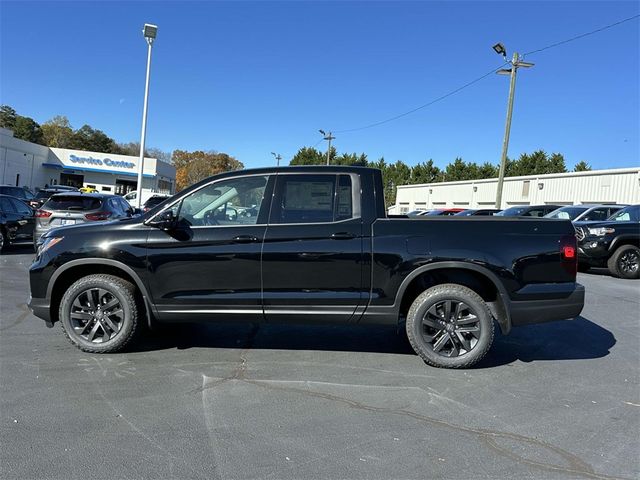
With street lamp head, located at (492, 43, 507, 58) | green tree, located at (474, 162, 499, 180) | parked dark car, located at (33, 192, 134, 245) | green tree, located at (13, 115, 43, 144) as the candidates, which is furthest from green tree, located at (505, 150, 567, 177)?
green tree, located at (13, 115, 43, 144)

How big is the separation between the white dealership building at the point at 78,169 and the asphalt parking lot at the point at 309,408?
172 feet

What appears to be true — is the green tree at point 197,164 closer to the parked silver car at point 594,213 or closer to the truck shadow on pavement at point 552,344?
the parked silver car at point 594,213

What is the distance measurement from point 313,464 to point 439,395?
5.15 ft

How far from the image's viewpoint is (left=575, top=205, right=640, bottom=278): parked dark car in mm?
11617

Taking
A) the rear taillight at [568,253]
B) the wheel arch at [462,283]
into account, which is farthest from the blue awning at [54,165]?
the rear taillight at [568,253]

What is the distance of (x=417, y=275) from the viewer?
471 centimetres

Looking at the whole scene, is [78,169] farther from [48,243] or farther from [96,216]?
[48,243]

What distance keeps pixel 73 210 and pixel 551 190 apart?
30.0m

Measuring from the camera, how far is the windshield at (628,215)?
12250mm

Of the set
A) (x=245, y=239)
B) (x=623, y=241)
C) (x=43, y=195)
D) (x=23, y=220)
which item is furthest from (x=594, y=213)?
(x=43, y=195)

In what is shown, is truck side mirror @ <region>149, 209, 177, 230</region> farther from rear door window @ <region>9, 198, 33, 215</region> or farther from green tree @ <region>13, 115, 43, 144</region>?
green tree @ <region>13, 115, 43, 144</region>

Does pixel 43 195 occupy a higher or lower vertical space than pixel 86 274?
higher

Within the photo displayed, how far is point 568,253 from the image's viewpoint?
4750mm

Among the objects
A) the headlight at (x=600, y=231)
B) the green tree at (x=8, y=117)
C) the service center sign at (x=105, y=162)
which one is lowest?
the headlight at (x=600, y=231)
